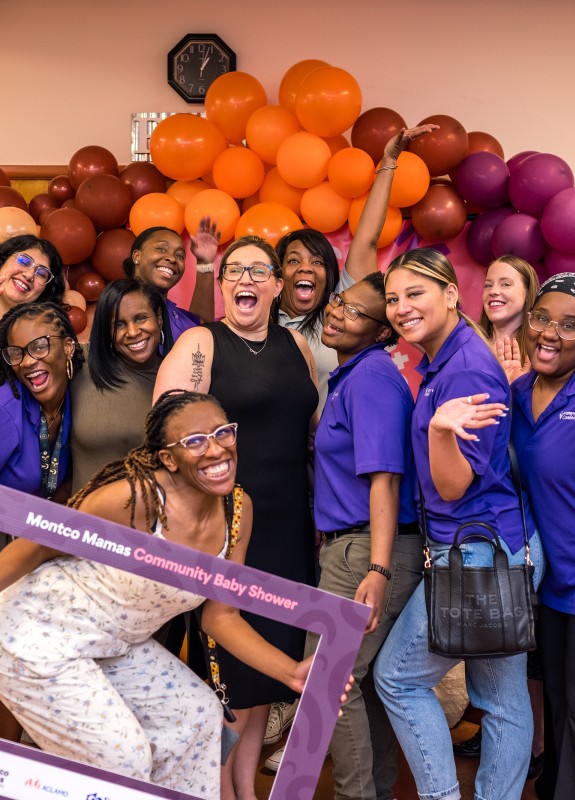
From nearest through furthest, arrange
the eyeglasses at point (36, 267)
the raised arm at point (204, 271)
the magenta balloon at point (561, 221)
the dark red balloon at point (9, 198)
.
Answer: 1. the eyeglasses at point (36, 267)
2. the raised arm at point (204, 271)
3. the magenta balloon at point (561, 221)
4. the dark red balloon at point (9, 198)

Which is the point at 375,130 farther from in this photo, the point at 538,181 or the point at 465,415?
the point at 465,415

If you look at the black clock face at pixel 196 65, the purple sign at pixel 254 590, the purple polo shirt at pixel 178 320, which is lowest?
the purple sign at pixel 254 590

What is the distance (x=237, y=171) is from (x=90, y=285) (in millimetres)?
1055

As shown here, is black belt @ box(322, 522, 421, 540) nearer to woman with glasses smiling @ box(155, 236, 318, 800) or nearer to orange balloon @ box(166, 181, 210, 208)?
woman with glasses smiling @ box(155, 236, 318, 800)

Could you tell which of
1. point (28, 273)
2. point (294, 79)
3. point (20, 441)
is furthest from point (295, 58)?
point (20, 441)

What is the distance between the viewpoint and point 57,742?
6.79 feet

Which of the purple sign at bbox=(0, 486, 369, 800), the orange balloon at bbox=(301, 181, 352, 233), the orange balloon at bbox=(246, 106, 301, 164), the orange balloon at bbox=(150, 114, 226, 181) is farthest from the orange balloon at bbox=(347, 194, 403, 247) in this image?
the purple sign at bbox=(0, 486, 369, 800)

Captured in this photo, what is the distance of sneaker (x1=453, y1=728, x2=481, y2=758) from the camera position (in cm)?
335

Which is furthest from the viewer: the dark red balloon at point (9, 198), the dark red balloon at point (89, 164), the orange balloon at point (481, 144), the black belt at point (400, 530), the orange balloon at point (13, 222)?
the dark red balloon at point (89, 164)

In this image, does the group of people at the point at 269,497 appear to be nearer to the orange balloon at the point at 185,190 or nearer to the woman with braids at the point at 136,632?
the woman with braids at the point at 136,632

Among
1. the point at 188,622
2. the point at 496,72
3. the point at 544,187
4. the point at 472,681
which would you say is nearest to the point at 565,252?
the point at 544,187

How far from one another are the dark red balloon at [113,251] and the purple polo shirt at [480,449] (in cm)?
287

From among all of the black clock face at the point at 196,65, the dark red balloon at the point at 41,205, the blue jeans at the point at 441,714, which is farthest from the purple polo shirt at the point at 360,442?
the black clock face at the point at 196,65

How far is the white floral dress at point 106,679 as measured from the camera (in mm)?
2051
